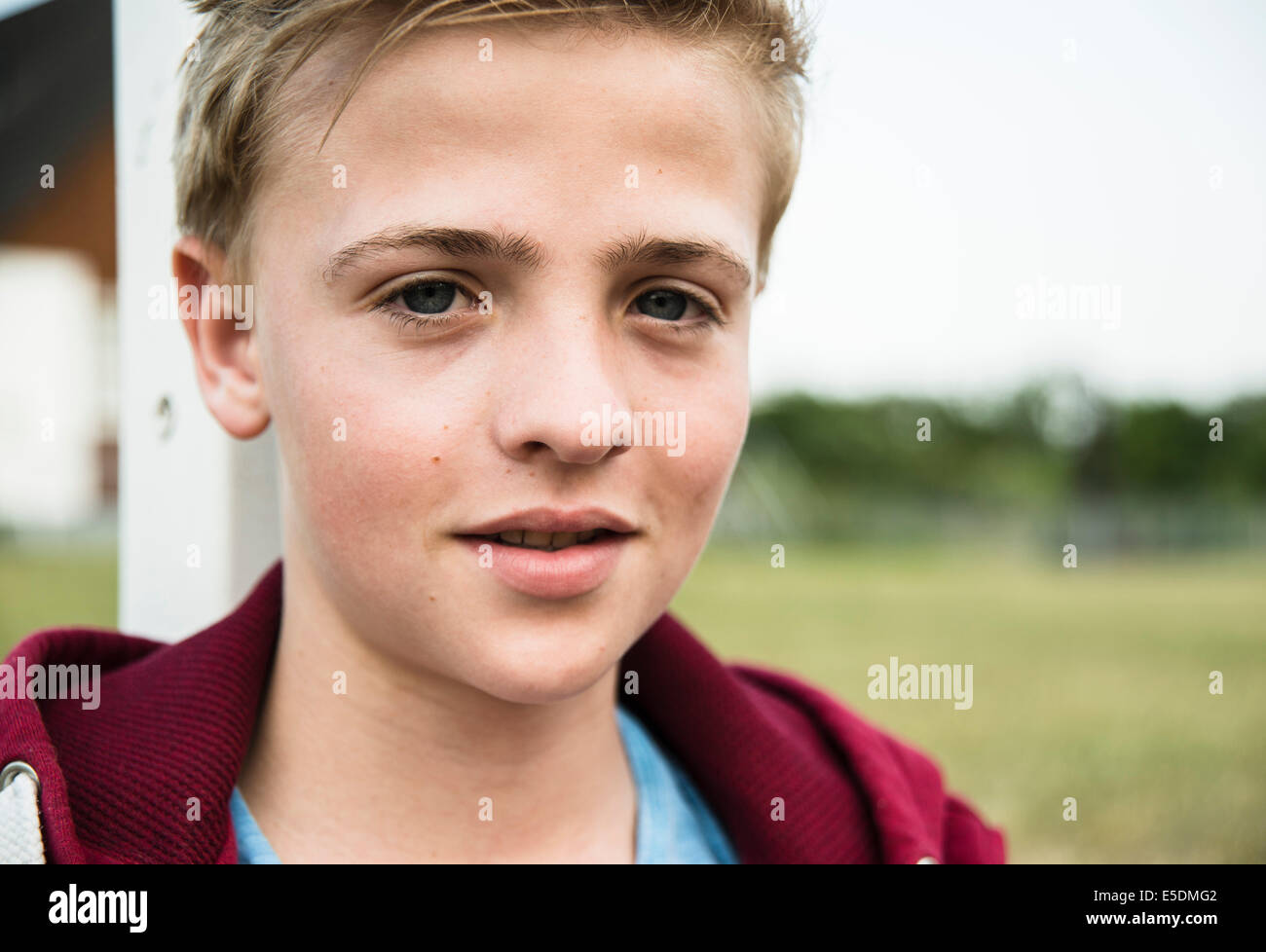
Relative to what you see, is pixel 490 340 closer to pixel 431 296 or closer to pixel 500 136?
pixel 431 296

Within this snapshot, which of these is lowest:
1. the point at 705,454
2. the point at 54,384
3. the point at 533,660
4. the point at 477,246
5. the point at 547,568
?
the point at 533,660

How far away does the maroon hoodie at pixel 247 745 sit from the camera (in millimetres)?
1244

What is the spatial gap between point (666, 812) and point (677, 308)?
0.76 metres

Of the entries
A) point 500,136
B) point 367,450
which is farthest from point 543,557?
point 500,136

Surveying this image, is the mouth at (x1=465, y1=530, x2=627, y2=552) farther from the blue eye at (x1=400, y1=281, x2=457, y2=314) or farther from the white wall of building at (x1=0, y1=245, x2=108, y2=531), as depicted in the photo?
the white wall of building at (x1=0, y1=245, x2=108, y2=531)

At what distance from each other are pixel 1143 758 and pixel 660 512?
7935 millimetres

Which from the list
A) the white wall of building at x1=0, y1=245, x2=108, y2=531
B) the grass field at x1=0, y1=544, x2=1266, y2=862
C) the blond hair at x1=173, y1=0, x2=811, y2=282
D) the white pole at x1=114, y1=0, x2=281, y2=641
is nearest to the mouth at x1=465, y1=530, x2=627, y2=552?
the blond hair at x1=173, y1=0, x2=811, y2=282

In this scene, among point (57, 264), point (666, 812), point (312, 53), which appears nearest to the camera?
point (312, 53)

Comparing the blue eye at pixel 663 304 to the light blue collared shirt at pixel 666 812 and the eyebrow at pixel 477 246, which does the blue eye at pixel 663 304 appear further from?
the light blue collared shirt at pixel 666 812

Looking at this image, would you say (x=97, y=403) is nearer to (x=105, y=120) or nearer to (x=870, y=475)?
(x=105, y=120)

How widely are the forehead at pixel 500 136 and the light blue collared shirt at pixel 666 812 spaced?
0.80m

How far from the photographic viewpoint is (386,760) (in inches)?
55.5

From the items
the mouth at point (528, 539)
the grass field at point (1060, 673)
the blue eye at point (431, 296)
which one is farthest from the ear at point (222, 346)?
the grass field at point (1060, 673)
